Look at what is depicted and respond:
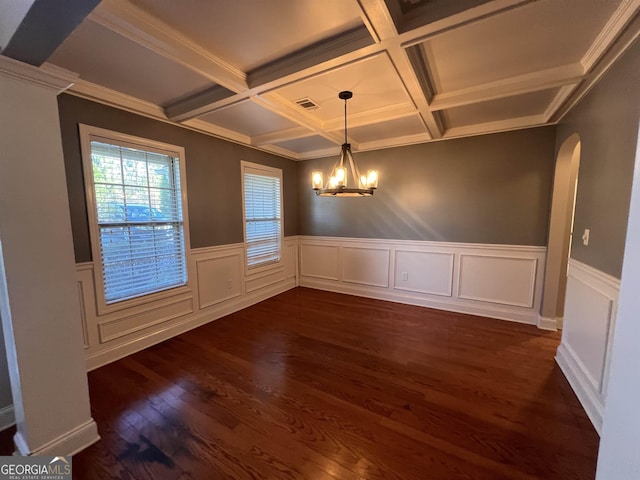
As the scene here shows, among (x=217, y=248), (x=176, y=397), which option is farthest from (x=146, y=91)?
(x=176, y=397)

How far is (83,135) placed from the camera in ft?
7.43

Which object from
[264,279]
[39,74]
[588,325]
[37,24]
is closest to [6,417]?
[39,74]

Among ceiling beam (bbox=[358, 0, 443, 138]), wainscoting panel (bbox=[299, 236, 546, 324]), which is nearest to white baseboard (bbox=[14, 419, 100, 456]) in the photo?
ceiling beam (bbox=[358, 0, 443, 138])

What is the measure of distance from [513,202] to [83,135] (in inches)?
180

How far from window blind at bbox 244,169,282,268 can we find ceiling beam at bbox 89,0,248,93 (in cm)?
199

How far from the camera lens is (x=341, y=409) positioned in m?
1.90

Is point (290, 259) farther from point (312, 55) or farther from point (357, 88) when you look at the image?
point (312, 55)

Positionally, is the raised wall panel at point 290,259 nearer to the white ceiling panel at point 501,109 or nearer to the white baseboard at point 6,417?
the white ceiling panel at point 501,109

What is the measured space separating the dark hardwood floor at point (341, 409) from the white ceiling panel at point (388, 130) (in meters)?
2.49

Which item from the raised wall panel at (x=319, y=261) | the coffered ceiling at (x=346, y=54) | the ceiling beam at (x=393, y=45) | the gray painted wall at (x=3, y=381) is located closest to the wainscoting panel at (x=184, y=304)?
the raised wall panel at (x=319, y=261)

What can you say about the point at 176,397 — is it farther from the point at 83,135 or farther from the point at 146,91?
the point at 146,91

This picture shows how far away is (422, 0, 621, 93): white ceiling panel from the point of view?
1.48m

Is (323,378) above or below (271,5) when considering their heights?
below

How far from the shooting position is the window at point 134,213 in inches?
95.0
